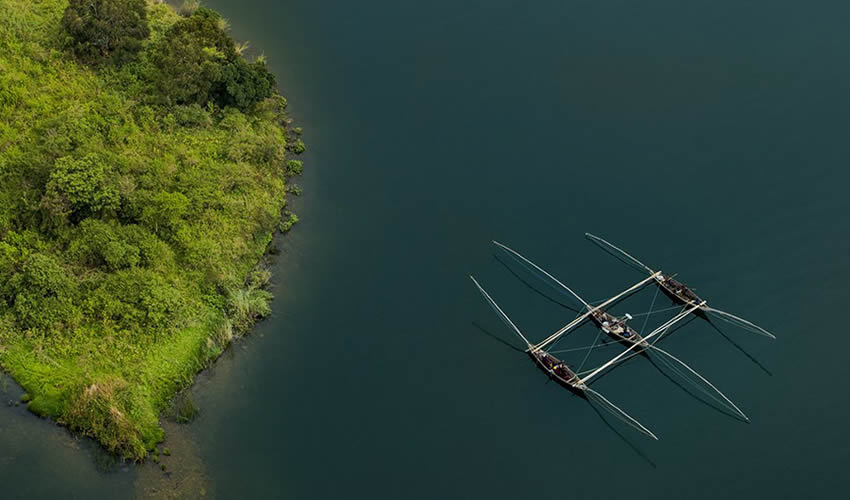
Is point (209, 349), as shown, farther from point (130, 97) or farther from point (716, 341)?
point (716, 341)

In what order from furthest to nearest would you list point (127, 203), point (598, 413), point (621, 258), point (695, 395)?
point (621, 258) < point (127, 203) < point (695, 395) < point (598, 413)

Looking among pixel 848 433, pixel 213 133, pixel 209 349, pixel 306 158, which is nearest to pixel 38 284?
pixel 209 349


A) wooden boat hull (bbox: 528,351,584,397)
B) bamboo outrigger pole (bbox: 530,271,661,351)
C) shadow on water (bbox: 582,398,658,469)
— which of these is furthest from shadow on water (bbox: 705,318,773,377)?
wooden boat hull (bbox: 528,351,584,397)

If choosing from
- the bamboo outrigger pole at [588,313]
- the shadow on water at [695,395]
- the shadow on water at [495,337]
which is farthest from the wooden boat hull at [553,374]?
the shadow on water at [695,395]

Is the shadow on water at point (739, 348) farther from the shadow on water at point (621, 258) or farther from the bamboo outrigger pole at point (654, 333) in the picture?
the shadow on water at point (621, 258)

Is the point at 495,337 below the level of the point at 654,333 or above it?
below

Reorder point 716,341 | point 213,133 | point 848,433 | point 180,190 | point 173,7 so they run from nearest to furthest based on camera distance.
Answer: point 848,433 → point 716,341 → point 180,190 → point 213,133 → point 173,7

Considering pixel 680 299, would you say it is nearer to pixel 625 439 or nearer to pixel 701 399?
pixel 701 399

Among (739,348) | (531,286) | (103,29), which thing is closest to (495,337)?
(531,286)
